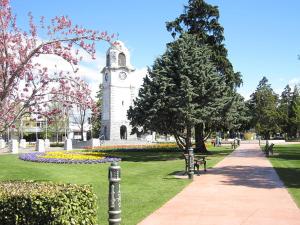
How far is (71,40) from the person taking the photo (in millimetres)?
9672

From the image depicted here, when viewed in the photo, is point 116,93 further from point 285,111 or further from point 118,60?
point 285,111

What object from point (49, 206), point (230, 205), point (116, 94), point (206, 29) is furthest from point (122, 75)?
point (49, 206)

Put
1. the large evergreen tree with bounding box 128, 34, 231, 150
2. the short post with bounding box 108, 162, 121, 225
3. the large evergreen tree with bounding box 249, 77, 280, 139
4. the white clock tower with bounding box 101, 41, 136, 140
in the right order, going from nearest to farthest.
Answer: the short post with bounding box 108, 162, 121, 225 < the large evergreen tree with bounding box 128, 34, 231, 150 < the white clock tower with bounding box 101, 41, 136, 140 < the large evergreen tree with bounding box 249, 77, 280, 139

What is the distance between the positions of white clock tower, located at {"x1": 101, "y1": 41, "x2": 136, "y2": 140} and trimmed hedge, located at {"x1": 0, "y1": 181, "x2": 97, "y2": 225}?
62.0 metres

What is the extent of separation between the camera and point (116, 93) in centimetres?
7031

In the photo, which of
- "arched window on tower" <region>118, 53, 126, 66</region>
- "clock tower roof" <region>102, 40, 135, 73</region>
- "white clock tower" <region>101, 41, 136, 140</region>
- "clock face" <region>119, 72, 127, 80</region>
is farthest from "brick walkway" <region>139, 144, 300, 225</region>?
"arched window on tower" <region>118, 53, 126, 66</region>

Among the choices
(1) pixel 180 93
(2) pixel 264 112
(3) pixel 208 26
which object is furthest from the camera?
(2) pixel 264 112

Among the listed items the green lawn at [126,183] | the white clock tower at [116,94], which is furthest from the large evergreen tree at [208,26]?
the white clock tower at [116,94]

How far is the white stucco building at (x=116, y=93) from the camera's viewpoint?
69.9 metres

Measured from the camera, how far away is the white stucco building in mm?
69875

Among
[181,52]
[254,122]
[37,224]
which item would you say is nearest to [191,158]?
[37,224]

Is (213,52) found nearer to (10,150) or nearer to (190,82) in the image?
(190,82)

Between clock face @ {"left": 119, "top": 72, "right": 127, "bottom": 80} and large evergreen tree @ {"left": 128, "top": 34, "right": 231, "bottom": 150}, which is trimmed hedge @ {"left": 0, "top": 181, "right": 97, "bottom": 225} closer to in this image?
large evergreen tree @ {"left": 128, "top": 34, "right": 231, "bottom": 150}

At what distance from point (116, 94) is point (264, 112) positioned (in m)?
36.3
